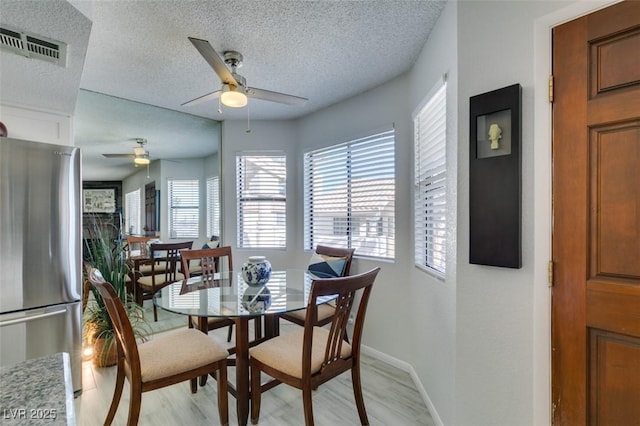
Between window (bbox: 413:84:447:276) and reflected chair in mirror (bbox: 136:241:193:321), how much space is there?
257 centimetres

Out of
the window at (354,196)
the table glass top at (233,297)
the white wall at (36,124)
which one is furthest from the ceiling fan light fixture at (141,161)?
the window at (354,196)

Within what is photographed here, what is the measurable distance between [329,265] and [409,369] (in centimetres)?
109

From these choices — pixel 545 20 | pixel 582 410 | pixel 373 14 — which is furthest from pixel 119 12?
pixel 582 410

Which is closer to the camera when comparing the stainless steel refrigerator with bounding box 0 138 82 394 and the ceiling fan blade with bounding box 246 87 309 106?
the stainless steel refrigerator with bounding box 0 138 82 394

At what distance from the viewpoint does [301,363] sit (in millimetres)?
1623

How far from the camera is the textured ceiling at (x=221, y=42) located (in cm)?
164

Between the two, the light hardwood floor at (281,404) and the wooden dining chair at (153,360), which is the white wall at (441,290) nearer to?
the light hardwood floor at (281,404)

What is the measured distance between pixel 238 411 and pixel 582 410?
1.70 meters

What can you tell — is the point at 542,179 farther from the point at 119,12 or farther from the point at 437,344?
the point at 119,12

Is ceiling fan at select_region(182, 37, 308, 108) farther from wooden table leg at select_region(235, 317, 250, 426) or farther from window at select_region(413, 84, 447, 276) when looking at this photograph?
wooden table leg at select_region(235, 317, 250, 426)

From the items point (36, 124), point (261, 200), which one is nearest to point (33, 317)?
point (36, 124)

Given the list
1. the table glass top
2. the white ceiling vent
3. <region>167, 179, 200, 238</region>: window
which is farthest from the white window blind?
the white ceiling vent

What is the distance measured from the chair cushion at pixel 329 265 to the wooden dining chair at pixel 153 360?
1.18 m

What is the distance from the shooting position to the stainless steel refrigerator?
187 centimetres
